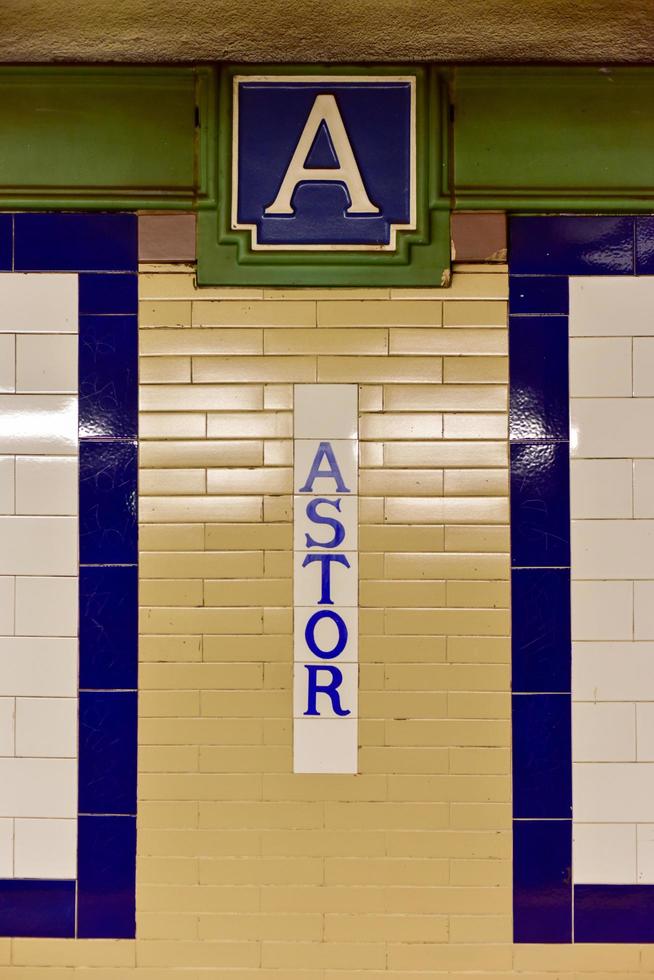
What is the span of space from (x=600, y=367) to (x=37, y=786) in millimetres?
2179

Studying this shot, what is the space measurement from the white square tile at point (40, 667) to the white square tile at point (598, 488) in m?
1.64

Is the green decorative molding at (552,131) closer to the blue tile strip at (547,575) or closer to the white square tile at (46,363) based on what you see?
the blue tile strip at (547,575)

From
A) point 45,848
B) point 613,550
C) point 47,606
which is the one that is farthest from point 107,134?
point 45,848

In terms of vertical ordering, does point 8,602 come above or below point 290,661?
above

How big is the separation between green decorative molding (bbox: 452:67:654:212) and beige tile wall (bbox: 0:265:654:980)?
302 mm

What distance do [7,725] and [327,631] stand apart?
1.04m

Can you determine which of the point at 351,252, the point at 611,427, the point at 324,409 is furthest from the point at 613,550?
the point at 351,252

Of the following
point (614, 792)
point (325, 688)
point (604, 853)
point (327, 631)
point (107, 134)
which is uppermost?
point (107, 134)

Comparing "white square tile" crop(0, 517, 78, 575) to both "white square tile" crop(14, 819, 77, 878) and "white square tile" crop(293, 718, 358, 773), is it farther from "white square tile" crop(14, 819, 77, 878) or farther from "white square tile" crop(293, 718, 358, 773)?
"white square tile" crop(293, 718, 358, 773)

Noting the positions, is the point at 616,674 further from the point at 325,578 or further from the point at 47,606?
the point at 47,606

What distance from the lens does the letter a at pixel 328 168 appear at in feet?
7.14

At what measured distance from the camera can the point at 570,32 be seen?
86.7 inches

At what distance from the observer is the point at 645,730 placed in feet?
7.16

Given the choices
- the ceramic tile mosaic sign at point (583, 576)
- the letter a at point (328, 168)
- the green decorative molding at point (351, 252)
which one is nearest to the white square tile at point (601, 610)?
the ceramic tile mosaic sign at point (583, 576)
